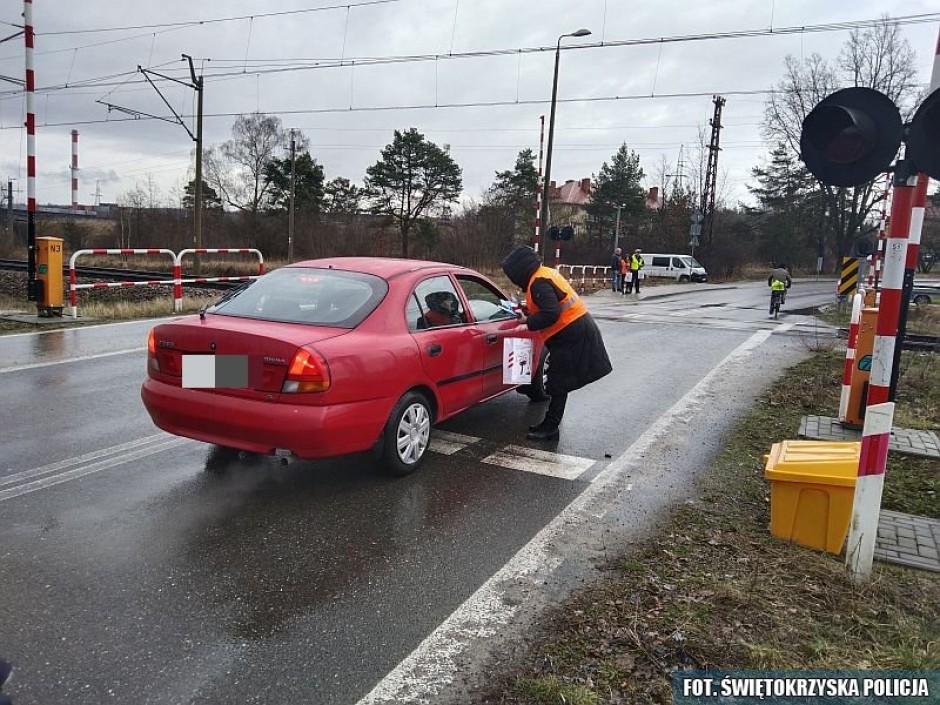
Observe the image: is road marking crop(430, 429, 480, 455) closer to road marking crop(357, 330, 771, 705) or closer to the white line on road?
road marking crop(357, 330, 771, 705)

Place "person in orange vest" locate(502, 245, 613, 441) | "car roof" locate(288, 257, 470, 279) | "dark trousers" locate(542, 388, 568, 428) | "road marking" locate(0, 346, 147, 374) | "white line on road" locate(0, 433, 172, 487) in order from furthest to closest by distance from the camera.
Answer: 1. "road marking" locate(0, 346, 147, 374)
2. "dark trousers" locate(542, 388, 568, 428)
3. "person in orange vest" locate(502, 245, 613, 441)
4. "car roof" locate(288, 257, 470, 279)
5. "white line on road" locate(0, 433, 172, 487)

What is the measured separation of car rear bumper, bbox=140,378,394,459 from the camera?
4.12m

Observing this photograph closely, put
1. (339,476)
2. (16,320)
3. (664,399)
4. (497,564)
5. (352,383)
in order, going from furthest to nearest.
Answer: (16,320) < (664,399) < (339,476) < (352,383) < (497,564)

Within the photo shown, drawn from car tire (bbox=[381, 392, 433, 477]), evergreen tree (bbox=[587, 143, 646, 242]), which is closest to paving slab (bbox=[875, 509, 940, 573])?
car tire (bbox=[381, 392, 433, 477])

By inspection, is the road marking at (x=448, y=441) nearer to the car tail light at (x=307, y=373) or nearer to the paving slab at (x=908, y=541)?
the car tail light at (x=307, y=373)

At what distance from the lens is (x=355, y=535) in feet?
13.0

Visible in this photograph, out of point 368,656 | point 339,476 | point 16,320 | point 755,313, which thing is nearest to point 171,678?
point 368,656

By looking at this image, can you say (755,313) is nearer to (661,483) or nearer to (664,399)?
(664,399)

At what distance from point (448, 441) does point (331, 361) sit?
1.93m

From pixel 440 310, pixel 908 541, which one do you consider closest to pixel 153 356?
pixel 440 310

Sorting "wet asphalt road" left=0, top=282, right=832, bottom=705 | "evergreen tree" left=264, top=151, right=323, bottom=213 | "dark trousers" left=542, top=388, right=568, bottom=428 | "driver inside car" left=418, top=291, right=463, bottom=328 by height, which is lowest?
"wet asphalt road" left=0, top=282, right=832, bottom=705

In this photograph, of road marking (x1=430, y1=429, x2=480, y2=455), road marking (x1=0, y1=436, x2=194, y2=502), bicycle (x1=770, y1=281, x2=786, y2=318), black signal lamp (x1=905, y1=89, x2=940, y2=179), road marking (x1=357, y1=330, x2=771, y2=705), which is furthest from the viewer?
bicycle (x1=770, y1=281, x2=786, y2=318)

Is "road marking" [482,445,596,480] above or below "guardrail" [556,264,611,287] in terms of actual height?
below

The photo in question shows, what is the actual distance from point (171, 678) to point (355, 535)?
1.44 meters
